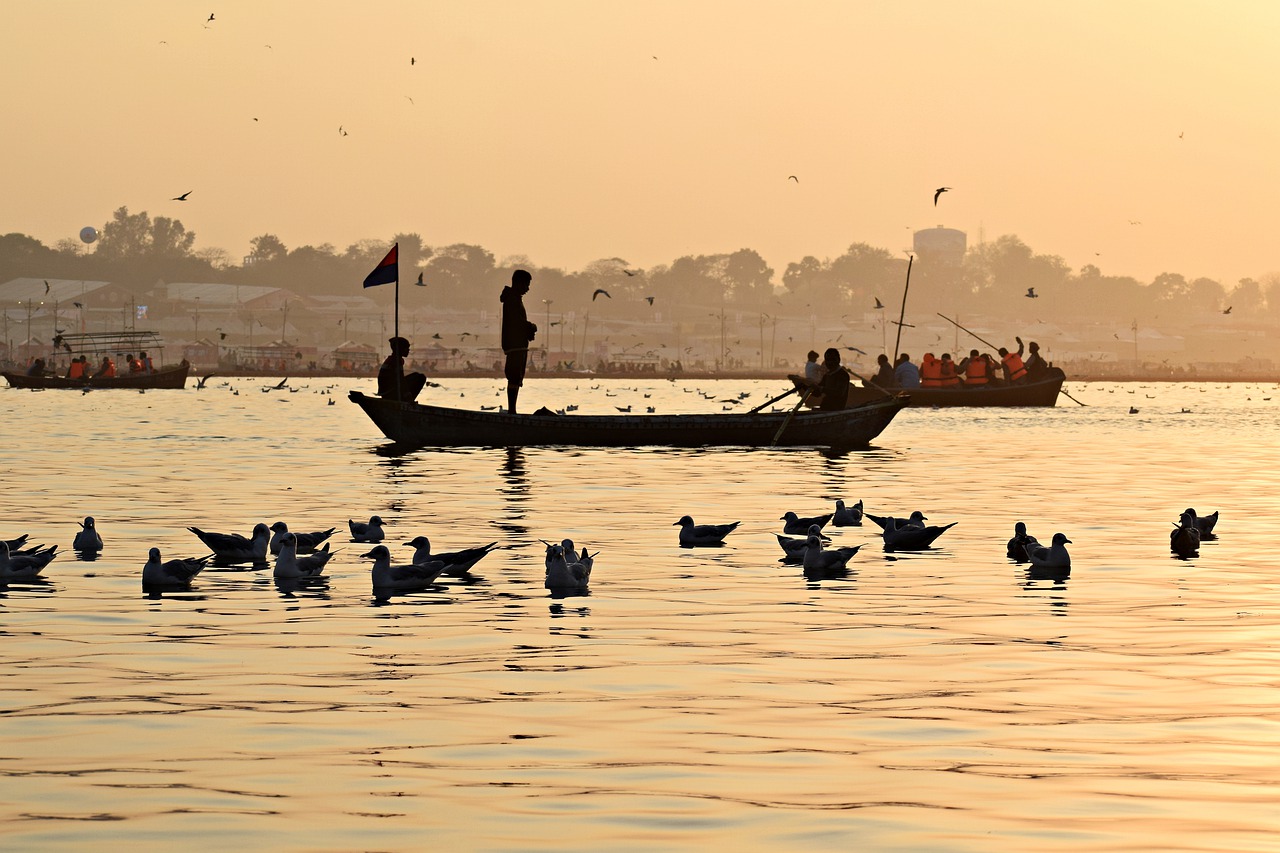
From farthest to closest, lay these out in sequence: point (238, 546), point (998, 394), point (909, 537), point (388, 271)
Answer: point (998, 394) < point (388, 271) < point (909, 537) < point (238, 546)

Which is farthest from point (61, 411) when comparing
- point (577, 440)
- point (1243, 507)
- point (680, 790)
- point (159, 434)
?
point (680, 790)

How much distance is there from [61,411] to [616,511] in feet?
153

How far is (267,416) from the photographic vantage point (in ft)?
221

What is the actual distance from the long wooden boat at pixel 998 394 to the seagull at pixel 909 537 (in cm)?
3988

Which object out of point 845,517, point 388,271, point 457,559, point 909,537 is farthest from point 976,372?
point 457,559

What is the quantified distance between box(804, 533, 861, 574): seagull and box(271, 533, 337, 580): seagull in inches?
175

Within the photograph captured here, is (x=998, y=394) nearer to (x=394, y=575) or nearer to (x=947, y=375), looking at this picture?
(x=947, y=375)

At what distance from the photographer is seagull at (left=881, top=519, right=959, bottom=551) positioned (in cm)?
1966

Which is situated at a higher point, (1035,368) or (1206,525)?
(1035,368)

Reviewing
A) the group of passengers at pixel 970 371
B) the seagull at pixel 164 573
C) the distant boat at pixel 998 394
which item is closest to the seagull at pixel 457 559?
the seagull at pixel 164 573

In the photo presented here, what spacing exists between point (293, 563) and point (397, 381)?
2161 centimetres

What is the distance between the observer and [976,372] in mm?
64812

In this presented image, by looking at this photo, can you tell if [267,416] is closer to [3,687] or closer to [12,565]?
[12,565]

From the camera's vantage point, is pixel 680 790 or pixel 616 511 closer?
pixel 680 790
